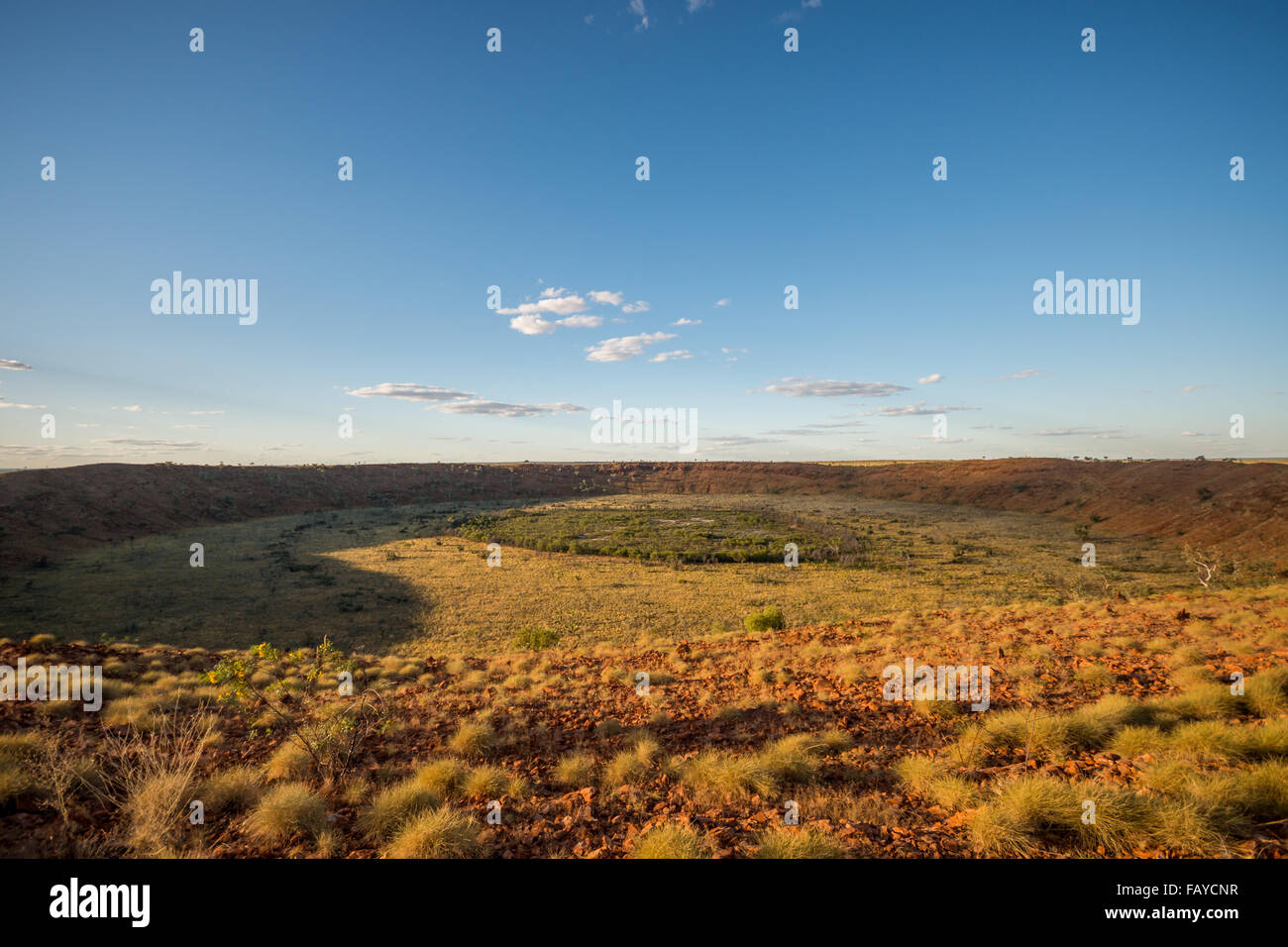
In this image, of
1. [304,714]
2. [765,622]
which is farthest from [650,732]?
[765,622]

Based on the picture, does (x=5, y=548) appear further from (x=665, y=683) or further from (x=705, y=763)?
(x=705, y=763)

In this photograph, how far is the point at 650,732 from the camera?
27.6ft

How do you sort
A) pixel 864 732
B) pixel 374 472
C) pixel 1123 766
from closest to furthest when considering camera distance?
pixel 1123 766, pixel 864 732, pixel 374 472

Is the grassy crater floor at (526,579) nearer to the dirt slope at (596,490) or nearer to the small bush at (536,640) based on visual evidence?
the small bush at (536,640)

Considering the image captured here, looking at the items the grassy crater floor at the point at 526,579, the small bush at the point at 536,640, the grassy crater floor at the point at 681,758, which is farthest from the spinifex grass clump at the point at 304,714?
the grassy crater floor at the point at 526,579

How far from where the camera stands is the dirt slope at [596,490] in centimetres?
3866

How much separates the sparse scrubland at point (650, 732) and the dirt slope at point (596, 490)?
23.6 meters

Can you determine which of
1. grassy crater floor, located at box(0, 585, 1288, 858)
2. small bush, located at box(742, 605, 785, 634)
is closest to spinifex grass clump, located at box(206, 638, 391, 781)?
grassy crater floor, located at box(0, 585, 1288, 858)

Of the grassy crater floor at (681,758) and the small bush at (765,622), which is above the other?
the grassy crater floor at (681,758)

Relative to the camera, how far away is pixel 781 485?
330 ft

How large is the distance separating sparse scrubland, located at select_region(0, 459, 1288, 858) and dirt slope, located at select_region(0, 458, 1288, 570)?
2356 centimetres
